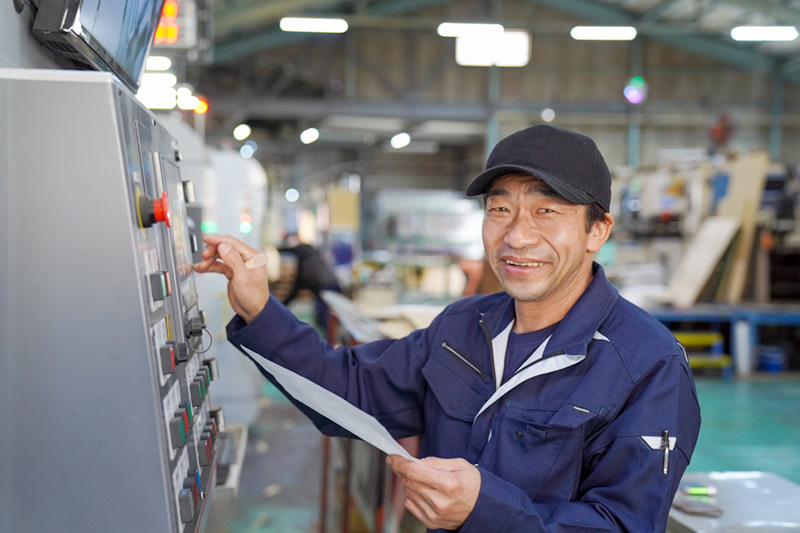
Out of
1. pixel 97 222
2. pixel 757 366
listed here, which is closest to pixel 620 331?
pixel 97 222

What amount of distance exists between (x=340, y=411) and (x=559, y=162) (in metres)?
0.68

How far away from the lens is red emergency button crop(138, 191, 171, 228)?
1061mm

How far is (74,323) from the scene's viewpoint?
100cm

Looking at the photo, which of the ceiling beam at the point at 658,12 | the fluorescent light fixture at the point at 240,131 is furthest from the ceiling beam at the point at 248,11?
the ceiling beam at the point at 658,12

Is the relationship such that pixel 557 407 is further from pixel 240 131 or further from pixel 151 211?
pixel 240 131

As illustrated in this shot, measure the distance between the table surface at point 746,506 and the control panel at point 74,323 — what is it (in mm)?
1326

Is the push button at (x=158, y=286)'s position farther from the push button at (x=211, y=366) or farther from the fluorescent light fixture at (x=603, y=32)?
the fluorescent light fixture at (x=603, y=32)

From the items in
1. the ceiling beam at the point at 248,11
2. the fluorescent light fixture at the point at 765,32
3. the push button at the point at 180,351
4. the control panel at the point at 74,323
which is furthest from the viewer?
the ceiling beam at the point at 248,11

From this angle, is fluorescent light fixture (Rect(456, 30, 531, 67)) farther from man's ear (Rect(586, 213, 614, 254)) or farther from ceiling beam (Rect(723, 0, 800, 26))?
man's ear (Rect(586, 213, 614, 254))

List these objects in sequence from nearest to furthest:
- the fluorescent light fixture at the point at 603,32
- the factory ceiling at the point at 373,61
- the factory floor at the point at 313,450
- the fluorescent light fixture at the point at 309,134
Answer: the factory floor at the point at 313,450
the fluorescent light fixture at the point at 603,32
the factory ceiling at the point at 373,61
the fluorescent light fixture at the point at 309,134

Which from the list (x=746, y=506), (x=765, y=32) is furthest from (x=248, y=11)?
(x=746, y=506)

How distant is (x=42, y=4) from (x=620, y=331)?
1261 mm

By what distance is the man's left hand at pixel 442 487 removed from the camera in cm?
120

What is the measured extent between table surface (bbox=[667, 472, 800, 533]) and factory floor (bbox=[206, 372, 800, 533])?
210cm
